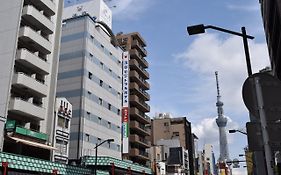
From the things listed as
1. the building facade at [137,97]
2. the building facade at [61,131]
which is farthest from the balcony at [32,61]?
the building facade at [137,97]

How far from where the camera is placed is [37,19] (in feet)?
141

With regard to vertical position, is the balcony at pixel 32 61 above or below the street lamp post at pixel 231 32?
above

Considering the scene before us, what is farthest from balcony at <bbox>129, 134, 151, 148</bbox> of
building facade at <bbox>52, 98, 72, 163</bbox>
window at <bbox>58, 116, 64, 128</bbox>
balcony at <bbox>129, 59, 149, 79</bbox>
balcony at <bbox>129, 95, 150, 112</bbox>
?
window at <bbox>58, 116, 64, 128</bbox>

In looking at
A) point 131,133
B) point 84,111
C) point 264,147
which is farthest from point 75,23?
point 264,147

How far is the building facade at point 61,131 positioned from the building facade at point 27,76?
1097mm

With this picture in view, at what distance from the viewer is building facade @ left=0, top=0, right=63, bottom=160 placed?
37781 mm

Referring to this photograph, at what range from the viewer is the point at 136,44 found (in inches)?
3076

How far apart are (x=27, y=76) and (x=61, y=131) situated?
9.80m

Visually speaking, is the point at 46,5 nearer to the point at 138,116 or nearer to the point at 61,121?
the point at 61,121

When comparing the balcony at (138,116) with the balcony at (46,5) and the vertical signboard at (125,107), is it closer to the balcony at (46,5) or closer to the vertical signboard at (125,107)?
the vertical signboard at (125,107)

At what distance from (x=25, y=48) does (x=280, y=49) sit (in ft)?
95.3

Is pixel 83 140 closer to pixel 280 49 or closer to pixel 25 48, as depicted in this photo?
pixel 25 48

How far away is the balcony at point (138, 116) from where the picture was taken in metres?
70.5

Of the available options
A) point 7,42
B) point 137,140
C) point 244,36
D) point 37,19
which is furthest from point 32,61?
point 244,36
